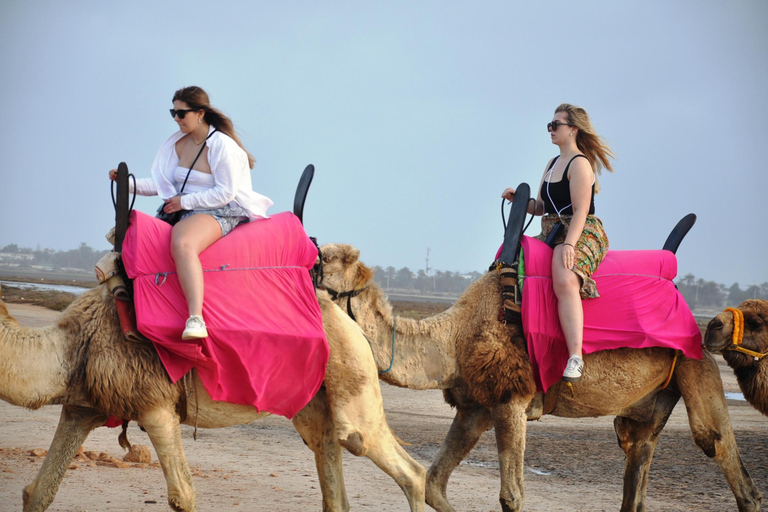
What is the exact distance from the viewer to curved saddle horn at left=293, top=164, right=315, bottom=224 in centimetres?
590

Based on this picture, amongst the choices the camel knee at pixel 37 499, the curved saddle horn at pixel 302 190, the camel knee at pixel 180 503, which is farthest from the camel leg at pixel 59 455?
the curved saddle horn at pixel 302 190

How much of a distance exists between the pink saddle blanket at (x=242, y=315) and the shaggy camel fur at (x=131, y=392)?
0.17m

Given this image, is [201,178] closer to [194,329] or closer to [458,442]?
[194,329]

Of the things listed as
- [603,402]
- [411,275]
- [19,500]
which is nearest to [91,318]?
[19,500]

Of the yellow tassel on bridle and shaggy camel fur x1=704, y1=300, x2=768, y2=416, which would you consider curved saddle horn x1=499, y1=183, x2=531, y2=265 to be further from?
the yellow tassel on bridle

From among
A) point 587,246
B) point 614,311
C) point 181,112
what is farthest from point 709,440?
point 181,112

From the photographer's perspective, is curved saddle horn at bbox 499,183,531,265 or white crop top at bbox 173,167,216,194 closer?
white crop top at bbox 173,167,216,194

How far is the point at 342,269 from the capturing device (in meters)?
6.05

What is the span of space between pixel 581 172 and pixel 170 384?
11.7 ft

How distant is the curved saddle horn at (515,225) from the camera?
20.3ft

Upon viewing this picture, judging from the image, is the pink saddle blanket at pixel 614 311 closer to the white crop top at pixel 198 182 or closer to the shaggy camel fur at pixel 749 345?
the shaggy camel fur at pixel 749 345

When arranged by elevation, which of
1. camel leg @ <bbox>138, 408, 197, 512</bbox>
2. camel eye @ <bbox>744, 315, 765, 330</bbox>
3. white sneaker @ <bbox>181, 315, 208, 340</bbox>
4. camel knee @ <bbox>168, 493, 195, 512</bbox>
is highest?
camel eye @ <bbox>744, 315, 765, 330</bbox>

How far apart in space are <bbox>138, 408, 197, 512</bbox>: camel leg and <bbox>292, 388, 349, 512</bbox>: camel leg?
105cm

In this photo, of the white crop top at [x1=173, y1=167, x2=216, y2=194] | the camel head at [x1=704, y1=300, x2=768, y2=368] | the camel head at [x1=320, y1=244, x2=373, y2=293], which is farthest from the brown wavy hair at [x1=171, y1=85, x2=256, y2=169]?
the camel head at [x1=704, y1=300, x2=768, y2=368]
